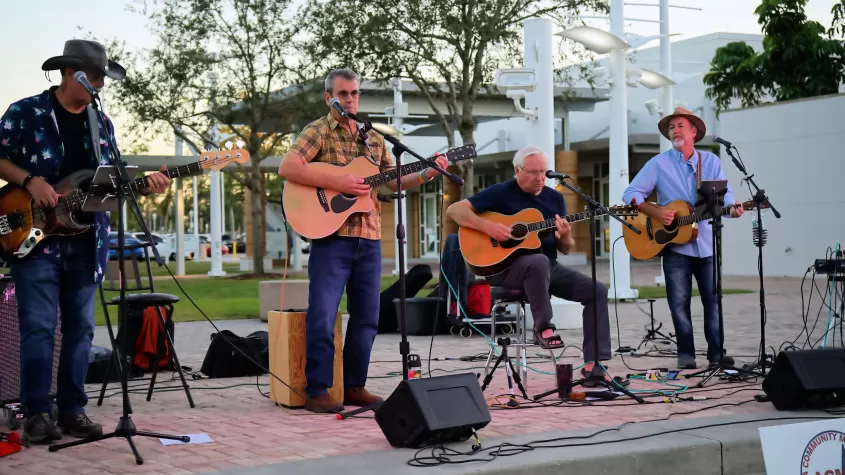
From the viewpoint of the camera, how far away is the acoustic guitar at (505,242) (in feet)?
23.5

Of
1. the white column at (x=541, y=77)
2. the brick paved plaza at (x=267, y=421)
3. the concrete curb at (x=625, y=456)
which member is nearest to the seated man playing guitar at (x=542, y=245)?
the brick paved plaza at (x=267, y=421)

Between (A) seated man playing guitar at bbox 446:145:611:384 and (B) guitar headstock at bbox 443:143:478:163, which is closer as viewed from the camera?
(B) guitar headstock at bbox 443:143:478:163

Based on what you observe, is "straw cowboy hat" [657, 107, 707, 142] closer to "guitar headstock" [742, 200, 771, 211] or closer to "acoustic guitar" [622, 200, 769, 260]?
"acoustic guitar" [622, 200, 769, 260]

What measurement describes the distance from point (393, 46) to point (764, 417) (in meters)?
15.0

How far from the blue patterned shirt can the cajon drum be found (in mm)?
1622

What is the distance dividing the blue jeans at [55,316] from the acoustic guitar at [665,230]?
431 cm

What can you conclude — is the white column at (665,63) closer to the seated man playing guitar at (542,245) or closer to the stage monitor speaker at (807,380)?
the seated man playing guitar at (542,245)

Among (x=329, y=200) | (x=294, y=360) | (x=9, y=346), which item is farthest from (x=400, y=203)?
(x=9, y=346)

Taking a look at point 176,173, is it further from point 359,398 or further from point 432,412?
point 359,398

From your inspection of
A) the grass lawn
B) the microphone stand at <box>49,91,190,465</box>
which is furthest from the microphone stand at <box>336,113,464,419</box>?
the grass lawn

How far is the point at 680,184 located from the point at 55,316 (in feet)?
16.2

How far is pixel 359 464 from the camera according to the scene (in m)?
4.52

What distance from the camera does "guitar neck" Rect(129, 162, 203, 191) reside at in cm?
507

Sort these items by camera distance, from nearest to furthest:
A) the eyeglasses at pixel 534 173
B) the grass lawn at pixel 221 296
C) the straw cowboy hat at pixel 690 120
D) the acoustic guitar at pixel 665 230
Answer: the eyeglasses at pixel 534 173
the acoustic guitar at pixel 665 230
the straw cowboy hat at pixel 690 120
the grass lawn at pixel 221 296
